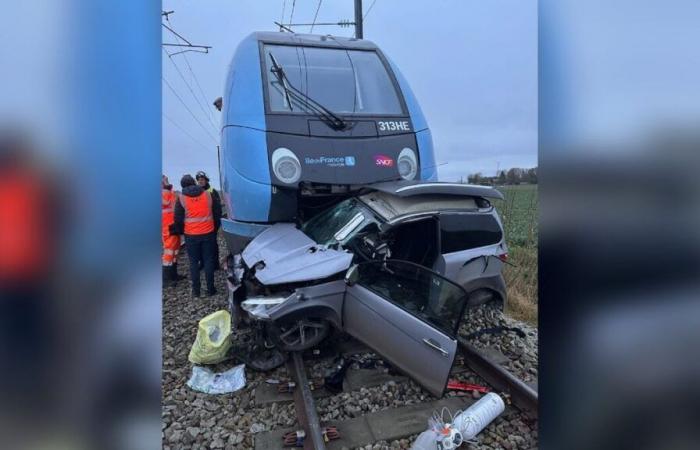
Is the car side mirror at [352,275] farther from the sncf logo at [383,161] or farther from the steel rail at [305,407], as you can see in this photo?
the sncf logo at [383,161]

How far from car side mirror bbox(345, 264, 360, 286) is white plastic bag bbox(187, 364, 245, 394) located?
4.57 feet

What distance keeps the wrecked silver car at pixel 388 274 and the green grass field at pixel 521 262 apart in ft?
2.27

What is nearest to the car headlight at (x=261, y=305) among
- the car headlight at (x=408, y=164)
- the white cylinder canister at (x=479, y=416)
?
the white cylinder canister at (x=479, y=416)

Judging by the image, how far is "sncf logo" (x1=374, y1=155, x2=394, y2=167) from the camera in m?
4.86

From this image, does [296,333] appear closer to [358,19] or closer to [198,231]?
[198,231]

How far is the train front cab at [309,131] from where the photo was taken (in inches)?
181

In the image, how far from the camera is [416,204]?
3.77 meters

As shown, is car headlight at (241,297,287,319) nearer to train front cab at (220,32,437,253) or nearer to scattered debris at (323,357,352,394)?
scattered debris at (323,357,352,394)

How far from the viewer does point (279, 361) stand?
3.98 m

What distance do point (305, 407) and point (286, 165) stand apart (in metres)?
2.52
